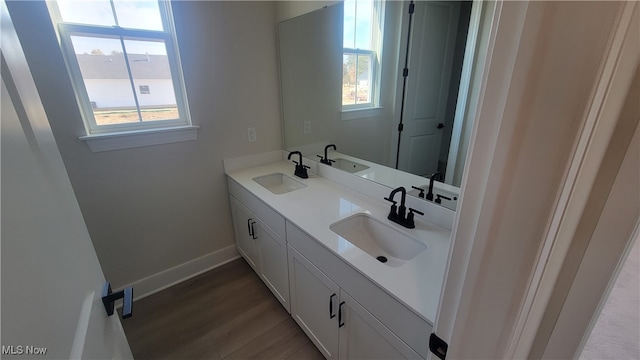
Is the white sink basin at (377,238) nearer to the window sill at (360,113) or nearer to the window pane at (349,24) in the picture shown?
the window sill at (360,113)

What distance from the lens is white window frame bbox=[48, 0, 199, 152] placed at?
1.45 metres

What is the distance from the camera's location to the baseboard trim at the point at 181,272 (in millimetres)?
1976

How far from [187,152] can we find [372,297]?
5.46 feet

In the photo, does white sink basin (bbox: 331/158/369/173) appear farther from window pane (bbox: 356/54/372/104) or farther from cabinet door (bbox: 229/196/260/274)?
cabinet door (bbox: 229/196/260/274)

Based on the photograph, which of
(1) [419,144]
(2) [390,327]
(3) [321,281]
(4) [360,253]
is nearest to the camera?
(2) [390,327]

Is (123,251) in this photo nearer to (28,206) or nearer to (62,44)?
(62,44)

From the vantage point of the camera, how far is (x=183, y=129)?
1.86 m

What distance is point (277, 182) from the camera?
221cm

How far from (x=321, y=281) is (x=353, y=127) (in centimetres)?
113

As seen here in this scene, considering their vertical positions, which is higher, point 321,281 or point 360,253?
point 360,253

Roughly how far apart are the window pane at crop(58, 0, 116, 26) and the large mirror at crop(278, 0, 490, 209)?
1103 mm

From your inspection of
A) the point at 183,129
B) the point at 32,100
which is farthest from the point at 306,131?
the point at 32,100

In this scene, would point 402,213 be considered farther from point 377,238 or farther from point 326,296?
point 326,296

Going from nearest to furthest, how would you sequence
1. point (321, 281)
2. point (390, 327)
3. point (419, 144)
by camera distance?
point (390, 327) → point (321, 281) → point (419, 144)
